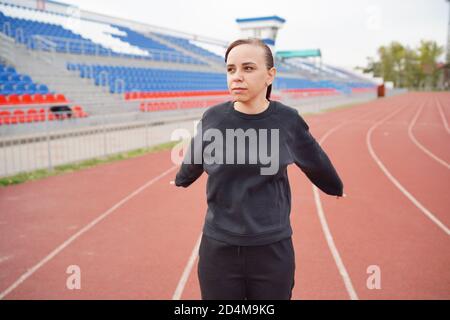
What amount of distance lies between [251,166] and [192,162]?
28 centimetres

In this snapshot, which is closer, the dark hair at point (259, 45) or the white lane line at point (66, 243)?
the dark hair at point (259, 45)

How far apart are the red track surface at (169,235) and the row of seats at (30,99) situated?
530 centimetres

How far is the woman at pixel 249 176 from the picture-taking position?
143cm

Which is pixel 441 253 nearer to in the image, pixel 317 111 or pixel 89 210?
pixel 89 210

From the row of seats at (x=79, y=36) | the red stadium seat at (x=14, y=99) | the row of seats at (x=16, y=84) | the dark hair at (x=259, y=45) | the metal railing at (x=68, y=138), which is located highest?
the row of seats at (x=79, y=36)

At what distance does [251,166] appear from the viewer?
4.68ft

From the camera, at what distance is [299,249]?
4391 millimetres

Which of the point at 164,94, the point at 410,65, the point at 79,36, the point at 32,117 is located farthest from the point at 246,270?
the point at 410,65

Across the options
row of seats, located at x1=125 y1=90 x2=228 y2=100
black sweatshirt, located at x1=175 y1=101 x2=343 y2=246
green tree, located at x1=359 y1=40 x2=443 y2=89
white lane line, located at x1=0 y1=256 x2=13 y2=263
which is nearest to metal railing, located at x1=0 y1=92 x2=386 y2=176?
row of seats, located at x1=125 y1=90 x2=228 y2=100

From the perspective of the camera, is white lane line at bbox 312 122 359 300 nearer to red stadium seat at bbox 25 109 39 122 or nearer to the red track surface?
the red track surface

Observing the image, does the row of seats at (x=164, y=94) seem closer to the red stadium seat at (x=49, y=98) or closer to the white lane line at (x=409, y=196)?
the red stadium seat at (x=49, y=98)

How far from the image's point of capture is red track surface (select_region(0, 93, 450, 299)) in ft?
11.8

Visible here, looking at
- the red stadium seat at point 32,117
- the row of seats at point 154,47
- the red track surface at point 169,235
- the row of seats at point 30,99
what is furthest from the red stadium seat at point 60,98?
the row of seats at point 154,47

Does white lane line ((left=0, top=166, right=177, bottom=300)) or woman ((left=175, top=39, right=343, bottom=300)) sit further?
white lane line ((left=0, top=166, right=177, bottom=300))
